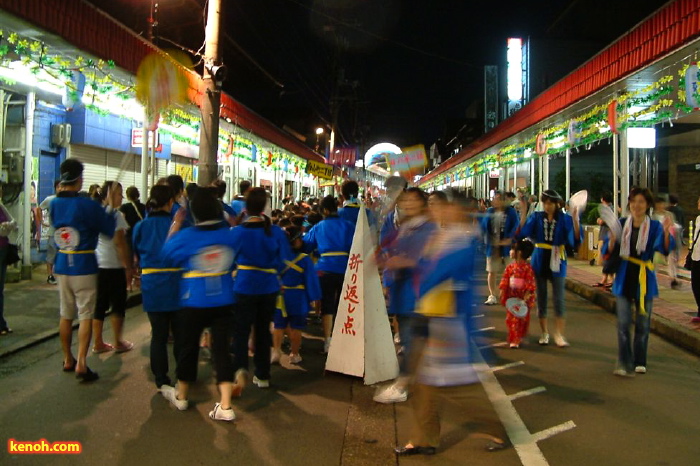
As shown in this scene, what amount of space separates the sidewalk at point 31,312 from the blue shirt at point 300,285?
3.15 metres

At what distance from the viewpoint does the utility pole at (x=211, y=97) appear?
10.9 metres

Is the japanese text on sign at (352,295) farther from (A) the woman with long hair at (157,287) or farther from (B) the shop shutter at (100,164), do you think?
(B) the shop shutter at (100,164)

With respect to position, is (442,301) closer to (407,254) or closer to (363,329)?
(407,254)

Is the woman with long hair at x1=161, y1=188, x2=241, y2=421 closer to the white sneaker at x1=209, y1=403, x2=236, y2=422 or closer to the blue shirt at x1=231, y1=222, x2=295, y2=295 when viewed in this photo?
the white sneaker at x1=209, y1=403, x2=236, y2=422

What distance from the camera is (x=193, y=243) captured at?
4.59 m

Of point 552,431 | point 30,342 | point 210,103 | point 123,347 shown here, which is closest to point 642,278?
point 552,431

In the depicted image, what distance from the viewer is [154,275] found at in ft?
17.2

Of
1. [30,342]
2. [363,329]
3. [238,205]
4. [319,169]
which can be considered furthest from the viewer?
[319,169]

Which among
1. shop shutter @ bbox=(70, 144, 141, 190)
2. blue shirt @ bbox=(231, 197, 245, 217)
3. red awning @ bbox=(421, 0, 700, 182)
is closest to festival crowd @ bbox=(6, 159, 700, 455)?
blue shirt @ bbox=(231, 197, 245, 217)

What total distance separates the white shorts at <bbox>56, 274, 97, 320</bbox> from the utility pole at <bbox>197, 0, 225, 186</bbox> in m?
5.34

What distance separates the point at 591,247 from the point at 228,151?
10.0m

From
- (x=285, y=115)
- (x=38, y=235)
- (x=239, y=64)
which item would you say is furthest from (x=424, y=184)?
(x=38, y=235)

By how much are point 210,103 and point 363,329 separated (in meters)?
6.77

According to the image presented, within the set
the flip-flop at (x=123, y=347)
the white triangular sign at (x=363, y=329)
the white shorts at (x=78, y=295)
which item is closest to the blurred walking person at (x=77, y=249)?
the white shorts at (x=78, y=295)
